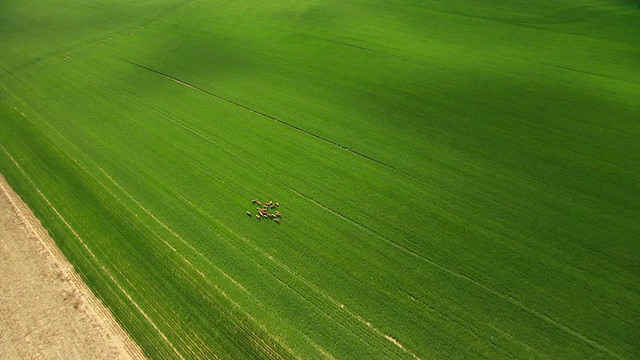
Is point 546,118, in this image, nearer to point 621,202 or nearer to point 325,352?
point 621,202

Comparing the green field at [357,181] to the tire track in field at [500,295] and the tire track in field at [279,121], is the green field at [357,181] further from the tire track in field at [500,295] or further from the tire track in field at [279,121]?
the tire track in field at [279,121]

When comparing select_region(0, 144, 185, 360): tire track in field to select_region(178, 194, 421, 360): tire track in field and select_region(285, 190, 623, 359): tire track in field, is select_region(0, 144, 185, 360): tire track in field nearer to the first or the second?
select_region(178, 194, 421, 360): tire track in field

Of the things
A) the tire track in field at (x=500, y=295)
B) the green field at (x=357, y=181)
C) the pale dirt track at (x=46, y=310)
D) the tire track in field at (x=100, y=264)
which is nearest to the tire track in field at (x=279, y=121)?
the green field at (x=357, y=181)

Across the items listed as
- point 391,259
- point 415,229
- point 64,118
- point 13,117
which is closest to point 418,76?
point 415,229

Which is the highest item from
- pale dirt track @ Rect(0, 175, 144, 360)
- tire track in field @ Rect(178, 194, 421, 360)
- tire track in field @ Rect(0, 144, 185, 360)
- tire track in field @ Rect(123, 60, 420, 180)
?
tire track in field @ Rect(123, 60, 420, 180)

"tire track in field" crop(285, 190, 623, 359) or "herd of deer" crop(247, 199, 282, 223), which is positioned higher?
"tire track in field" crop(285, 190, 623, 359)

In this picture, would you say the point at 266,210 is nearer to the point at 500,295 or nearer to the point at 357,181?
the point at 357,181

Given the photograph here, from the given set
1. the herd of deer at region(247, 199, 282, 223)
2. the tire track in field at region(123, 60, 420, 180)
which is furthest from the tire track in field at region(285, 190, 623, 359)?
the tire track in field at region(123, 60, 420, 180)
